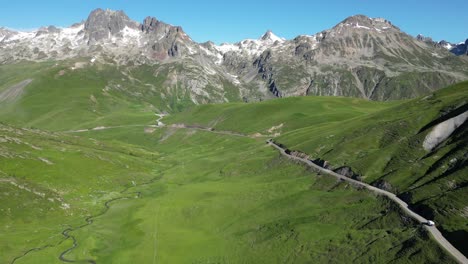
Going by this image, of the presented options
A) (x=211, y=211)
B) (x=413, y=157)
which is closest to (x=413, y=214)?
(x=413, y=157)

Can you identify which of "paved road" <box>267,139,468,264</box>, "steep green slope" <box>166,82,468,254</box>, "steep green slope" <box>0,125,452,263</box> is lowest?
"steep green slope" <box>0,125,452,263</box>

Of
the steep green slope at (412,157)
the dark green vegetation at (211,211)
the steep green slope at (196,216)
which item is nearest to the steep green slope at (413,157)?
the steep green slope at (412,157)

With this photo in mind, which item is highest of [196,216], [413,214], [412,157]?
[412,157]

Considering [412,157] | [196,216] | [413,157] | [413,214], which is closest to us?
[413,214]

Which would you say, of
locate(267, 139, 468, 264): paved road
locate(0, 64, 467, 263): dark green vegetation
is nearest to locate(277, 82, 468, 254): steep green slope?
locate(0, 64, 467, 263): dark green vegetation

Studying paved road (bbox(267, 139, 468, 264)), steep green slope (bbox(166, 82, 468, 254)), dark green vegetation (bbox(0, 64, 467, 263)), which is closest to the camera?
paved road (bbox(267, 139, 468, 264))

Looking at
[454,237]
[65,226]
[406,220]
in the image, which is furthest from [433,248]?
[65,226]

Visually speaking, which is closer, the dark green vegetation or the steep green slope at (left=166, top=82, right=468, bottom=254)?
the steep green slope at (left=166, top=82, right=468, bottom=254)

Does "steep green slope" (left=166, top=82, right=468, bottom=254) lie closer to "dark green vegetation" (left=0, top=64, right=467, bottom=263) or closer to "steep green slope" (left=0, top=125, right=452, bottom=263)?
"dark green vegetation" (left=0, top=64, right=467, bottom=263)

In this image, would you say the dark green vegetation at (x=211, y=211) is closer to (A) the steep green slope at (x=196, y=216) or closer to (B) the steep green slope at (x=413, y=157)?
(A) the steep green slope at (x=196, y=216)

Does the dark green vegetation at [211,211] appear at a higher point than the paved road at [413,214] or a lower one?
lower

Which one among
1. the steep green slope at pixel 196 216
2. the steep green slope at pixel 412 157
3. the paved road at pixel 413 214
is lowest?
the steep green slope at pixel 196 216

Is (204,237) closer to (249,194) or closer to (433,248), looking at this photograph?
(249,194)

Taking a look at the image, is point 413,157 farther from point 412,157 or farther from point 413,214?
point 413,214
